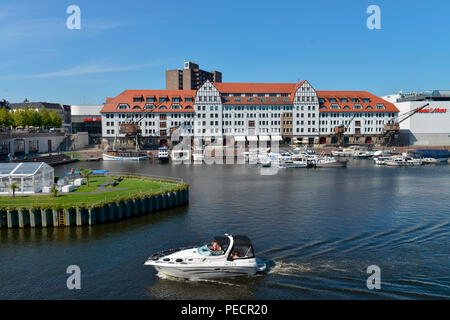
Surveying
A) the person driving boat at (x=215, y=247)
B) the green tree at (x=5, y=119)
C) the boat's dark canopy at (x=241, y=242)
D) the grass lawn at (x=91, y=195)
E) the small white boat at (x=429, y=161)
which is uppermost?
the green tree at (x=5, y=119)

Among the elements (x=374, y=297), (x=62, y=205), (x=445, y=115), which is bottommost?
(x=374, y=297)

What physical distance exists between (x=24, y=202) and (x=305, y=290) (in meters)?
34.4

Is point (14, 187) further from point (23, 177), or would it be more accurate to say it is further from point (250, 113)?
point (250, 113)

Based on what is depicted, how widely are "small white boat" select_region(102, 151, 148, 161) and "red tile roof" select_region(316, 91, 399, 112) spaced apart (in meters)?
75.1

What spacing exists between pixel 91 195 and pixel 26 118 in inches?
4381

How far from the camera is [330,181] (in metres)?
85.0

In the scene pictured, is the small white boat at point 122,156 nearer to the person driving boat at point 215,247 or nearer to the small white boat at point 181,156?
the small white boat at point 181,156

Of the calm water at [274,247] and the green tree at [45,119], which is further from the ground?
the green tree at [45,119]

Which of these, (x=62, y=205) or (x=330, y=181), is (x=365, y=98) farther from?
(x=62, y=205)

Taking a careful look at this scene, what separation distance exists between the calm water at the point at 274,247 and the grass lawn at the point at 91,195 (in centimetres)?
335

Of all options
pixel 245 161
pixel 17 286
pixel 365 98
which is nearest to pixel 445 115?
pixel 365 98

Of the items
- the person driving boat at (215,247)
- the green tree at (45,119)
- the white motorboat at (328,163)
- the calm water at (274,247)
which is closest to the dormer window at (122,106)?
the green tree at (45,119)

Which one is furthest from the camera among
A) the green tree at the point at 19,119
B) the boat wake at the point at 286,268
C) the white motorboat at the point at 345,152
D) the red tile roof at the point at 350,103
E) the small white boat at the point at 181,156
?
the red tile roof at the point at 350,103

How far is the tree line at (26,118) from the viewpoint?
13400 cm
